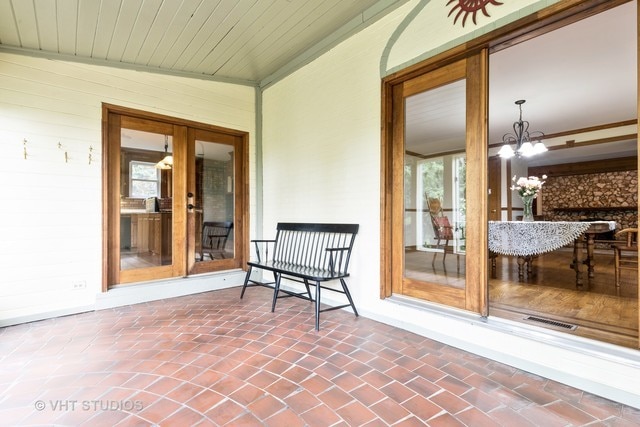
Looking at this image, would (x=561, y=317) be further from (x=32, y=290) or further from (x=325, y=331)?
(x=32, y=290)

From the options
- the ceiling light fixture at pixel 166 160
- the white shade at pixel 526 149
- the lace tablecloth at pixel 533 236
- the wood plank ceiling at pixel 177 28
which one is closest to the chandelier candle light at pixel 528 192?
the white shade at pixel 526 149

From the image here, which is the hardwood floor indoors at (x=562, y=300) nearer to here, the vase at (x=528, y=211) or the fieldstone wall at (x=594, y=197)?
the vase at (x=528, y=211)

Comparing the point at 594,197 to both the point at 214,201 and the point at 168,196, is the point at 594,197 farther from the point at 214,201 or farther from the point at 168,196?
the point at 168,196

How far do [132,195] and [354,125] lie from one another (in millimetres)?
2774

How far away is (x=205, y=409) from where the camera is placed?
1622 millimetres

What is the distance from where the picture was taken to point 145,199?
3826 millimetres

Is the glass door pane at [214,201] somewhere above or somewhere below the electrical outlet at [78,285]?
above

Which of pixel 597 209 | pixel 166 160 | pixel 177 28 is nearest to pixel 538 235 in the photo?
pixel 177 28

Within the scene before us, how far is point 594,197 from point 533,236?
7.39m

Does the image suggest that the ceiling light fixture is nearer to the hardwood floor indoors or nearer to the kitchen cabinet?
the kitchen cabinet

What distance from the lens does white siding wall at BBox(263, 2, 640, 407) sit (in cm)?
187

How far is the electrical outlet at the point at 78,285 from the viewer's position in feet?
10.7

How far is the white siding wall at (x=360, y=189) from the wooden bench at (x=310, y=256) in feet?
0.50

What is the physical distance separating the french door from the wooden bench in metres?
0.94
